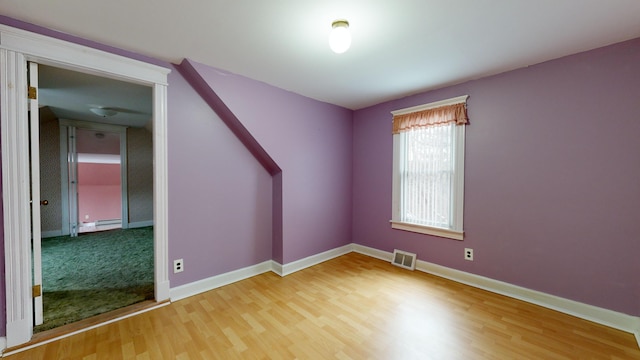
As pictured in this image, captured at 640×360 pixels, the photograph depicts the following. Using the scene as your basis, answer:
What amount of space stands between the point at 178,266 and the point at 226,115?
1.69m

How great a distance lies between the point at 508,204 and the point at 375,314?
5.96ft

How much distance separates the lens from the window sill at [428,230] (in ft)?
9.24

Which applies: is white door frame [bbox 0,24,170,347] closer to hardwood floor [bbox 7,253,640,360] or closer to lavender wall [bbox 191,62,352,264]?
hardwood floor [bbox 7,253,640,360]

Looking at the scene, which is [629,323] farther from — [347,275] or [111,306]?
[111,306]

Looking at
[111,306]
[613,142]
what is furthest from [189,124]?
[613,142]

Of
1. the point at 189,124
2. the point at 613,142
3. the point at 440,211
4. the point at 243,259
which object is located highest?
the point at 189,124

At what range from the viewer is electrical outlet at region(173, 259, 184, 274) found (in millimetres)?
2395

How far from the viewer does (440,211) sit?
298cm

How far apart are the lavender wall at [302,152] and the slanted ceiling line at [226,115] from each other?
0.18 feet

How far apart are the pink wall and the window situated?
715cm

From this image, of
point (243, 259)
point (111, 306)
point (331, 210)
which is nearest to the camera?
point (111, 306)

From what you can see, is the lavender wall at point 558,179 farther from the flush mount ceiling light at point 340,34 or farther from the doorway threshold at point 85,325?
the doorway threshold at point 85,325

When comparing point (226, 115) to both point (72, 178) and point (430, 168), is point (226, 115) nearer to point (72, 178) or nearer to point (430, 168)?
point (430, 168)

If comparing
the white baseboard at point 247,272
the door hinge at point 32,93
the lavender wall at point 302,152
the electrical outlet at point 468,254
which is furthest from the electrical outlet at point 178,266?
the electrical outlet at point 468,254
